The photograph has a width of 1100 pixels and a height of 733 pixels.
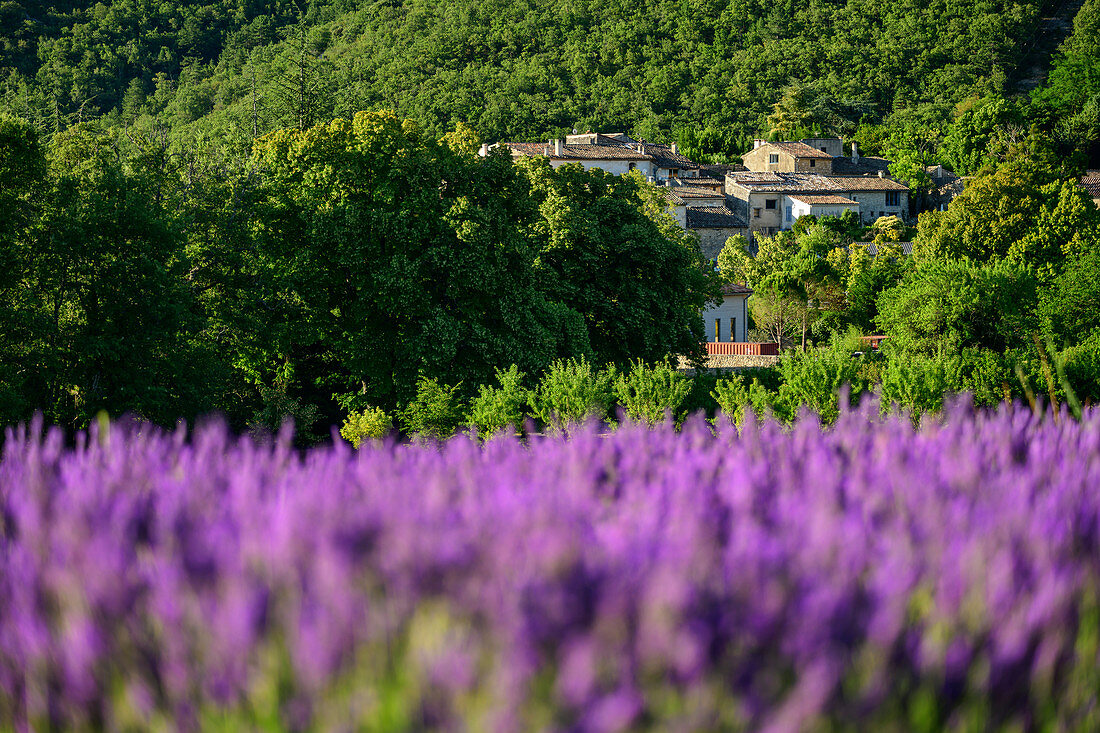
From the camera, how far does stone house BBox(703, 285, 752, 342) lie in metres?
61.4

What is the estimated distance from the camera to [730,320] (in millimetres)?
61656

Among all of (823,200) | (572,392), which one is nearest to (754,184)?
(823,200)

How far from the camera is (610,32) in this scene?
16325cm

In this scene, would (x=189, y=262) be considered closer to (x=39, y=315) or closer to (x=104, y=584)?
(x=39, y=315)

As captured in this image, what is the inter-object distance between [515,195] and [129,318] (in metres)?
13.1

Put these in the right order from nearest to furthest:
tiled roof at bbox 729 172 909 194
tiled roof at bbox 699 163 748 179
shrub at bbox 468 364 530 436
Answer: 1. shrub at bbox 468 364 530 436
2. tiled roof at bbox 729 172 909 194
3. tiled roof at bbox 699 163 748 179

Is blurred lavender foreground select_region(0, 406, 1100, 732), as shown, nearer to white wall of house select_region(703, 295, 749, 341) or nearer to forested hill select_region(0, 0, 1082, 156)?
white wall of house select_region(703, 295, 749, 341)

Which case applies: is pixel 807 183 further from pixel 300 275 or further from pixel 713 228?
pixel 300 275


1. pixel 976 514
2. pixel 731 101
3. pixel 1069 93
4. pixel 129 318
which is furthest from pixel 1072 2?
pixel 976 514

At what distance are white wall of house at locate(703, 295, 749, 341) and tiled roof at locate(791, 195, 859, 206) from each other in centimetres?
3592

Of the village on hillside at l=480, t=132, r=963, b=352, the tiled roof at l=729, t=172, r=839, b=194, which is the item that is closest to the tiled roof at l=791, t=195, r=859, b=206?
the village on hillside at l=480, t=132, r=963, b=352

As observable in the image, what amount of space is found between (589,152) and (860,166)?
109 feet

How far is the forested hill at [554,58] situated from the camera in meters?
131

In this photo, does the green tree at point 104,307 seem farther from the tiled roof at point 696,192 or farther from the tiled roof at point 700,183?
the tiled roof at point 700,183
